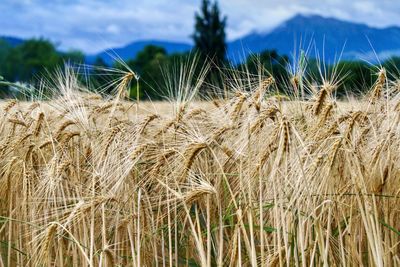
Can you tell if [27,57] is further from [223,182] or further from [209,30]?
[223,182]

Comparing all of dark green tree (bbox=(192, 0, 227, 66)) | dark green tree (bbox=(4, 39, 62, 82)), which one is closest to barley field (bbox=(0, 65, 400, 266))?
dark green tree (bbox=(192, 0, 227, 66))

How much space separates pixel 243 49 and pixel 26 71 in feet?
279

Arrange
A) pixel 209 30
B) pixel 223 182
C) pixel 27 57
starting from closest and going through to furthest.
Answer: pixel 223 182, pixel 209 30, pixel 27 57

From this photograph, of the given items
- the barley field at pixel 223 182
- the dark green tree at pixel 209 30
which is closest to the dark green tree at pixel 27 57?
the dark green tree at pixel 209 30

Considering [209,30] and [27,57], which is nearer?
[209,30]

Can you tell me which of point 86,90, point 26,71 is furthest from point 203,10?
point 86,90

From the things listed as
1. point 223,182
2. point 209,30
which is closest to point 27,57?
point 209,30

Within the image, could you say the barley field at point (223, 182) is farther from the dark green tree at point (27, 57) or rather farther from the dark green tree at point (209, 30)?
the dark green tree at point (27, 57)

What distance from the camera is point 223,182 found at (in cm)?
367

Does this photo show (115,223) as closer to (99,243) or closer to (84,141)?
(99,243)

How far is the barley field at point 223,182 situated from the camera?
2.82 m

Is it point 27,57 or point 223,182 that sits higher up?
point 27,57

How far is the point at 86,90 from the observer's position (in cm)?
508

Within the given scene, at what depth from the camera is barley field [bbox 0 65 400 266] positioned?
282 centimetres
